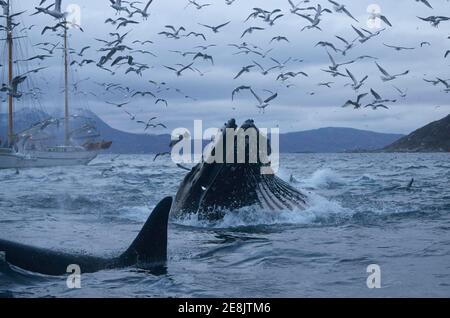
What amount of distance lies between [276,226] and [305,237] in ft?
3.51

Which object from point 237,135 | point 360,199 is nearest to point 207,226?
point 237,135

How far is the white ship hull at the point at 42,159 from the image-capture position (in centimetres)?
5816

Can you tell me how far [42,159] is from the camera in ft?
206

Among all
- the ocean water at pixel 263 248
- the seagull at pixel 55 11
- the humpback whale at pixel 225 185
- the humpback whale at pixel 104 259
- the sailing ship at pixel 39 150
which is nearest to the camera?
the ocean water at pixel 263 248

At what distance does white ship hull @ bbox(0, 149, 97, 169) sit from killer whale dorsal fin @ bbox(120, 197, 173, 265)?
51.6 metres

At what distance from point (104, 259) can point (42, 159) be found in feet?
190

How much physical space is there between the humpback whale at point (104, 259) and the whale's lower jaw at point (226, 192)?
117 inches

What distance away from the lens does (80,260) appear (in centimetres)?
684

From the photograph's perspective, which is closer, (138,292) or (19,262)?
(138,292)

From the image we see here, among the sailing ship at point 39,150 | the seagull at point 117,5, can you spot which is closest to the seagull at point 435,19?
the seagull at point 117,5

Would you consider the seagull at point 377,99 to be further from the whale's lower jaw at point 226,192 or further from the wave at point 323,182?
the whale's lower jaw at point 226,192

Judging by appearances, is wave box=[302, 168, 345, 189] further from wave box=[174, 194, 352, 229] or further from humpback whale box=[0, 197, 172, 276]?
humpback whale box=[0, 197, 172, 276]

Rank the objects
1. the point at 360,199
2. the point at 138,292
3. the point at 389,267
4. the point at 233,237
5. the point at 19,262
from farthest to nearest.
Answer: the point at 360,199 < the point at 233,237 < the point at 389,267 < the point at 19,262 < the point at 138,292
